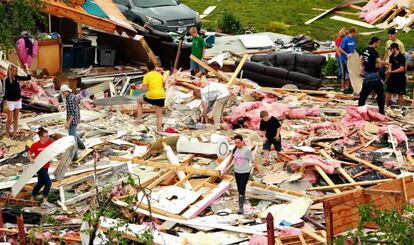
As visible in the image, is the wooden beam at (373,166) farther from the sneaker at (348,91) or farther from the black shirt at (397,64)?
the sneaker at (348,91)

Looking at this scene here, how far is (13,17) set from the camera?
51.0 feet

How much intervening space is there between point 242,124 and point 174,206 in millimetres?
4880

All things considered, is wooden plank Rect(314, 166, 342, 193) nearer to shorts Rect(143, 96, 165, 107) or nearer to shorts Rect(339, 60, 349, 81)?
shorts Rect(143, 96, 165, 107)

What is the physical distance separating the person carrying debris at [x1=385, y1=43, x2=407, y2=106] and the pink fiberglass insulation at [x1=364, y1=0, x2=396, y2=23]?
10.7m

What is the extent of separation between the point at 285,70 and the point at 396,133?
5308 mm

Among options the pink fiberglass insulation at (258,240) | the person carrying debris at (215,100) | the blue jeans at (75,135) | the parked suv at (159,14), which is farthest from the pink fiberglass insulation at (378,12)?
the pink fiberglass insulation at (258,240)

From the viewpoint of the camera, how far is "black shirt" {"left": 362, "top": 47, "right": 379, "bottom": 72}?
18.4 metres

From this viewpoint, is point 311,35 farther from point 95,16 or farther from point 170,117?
point 170,117

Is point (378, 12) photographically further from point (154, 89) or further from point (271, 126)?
point (271, 126)

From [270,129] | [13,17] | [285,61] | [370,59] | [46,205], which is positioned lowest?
[46,205]

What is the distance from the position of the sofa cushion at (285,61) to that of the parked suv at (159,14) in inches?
197

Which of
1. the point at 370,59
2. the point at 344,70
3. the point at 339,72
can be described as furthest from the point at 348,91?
the point at 370,59

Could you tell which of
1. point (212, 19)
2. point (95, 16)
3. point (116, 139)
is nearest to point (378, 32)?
point (212, 19)

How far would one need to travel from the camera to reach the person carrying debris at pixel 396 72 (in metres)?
19.5
